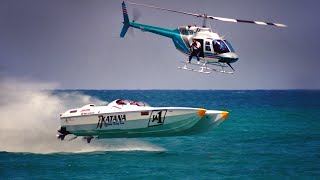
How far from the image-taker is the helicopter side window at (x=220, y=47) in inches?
1497

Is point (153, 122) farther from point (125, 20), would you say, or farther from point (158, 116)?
point (125, 20)

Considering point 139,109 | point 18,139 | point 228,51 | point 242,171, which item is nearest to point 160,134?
point 139,109

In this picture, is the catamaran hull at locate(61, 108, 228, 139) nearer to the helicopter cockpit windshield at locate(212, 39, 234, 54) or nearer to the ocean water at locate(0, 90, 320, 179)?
the ocean water at locate(0, 90, 320, 179)

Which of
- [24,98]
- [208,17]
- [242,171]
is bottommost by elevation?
[242,171]

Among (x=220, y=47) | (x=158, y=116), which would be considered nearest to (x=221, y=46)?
(x=220, y=47)

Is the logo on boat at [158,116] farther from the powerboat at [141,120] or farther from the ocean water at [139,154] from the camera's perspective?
the ocean water at [139,154]

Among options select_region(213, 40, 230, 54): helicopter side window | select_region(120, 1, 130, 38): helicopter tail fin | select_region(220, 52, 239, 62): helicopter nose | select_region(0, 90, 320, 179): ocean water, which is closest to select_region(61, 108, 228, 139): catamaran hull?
select_region(0, 90, 320, 179): ocean water

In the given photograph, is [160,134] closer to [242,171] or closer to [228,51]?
[242,171]

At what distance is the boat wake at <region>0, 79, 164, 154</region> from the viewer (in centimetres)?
3897

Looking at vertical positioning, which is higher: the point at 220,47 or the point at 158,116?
the point at 220,47

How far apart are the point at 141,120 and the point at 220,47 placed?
821 centimetres

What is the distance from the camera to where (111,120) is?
33562 millimetres

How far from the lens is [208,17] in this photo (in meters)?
38.8

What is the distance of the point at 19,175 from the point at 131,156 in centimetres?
748
